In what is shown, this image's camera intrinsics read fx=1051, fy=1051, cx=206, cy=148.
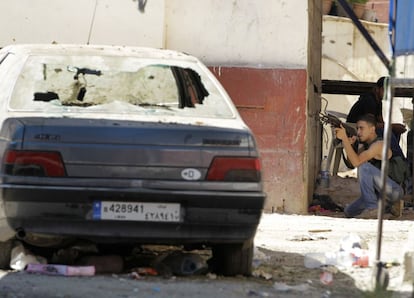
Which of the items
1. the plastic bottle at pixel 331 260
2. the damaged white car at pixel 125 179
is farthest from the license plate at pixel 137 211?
the plastic bottle at pixel 331 260

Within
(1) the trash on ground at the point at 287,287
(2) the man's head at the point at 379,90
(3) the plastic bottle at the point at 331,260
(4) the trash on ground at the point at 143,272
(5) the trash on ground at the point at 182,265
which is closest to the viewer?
(1) the trash on ground at the point at 287,287

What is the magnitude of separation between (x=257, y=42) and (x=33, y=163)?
5757 mm

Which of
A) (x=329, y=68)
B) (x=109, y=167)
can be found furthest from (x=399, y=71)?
(x=329, y=68)

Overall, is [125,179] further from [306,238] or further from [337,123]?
[337,123]

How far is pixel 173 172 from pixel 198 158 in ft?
0.57

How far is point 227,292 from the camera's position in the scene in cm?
628

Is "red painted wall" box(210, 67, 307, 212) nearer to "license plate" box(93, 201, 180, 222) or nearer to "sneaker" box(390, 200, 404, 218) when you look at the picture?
"sneaker" box(390, 200, 404, 218)

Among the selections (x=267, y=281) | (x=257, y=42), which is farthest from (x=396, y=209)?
(x=267, y=281)

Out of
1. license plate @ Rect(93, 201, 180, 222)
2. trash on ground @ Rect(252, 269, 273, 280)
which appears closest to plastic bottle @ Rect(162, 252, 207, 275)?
trash on ground @ Rect(252, 269, 273, 280)

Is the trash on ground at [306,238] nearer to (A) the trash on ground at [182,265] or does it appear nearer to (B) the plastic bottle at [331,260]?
(B) the plastic bottle at [331,260]

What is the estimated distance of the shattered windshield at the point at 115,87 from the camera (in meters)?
6.94

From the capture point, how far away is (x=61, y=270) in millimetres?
6605

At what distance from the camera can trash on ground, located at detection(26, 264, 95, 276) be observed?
6.59m

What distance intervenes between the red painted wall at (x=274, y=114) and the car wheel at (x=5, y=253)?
5096mm
